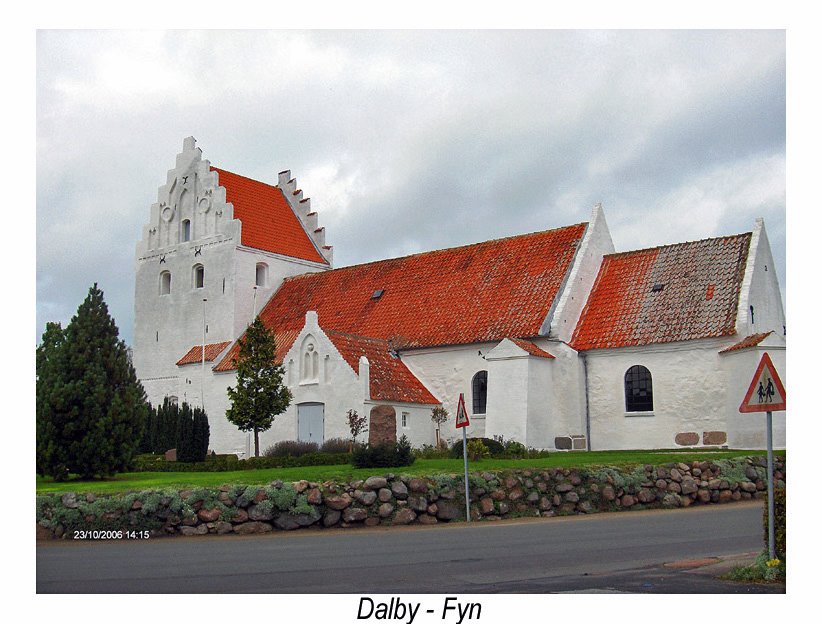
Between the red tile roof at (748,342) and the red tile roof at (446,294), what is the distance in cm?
600

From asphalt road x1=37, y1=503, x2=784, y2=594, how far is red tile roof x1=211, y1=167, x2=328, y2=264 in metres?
24.7

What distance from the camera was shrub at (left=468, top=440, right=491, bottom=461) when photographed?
909 inches

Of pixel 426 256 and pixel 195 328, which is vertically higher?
pixel 426 256

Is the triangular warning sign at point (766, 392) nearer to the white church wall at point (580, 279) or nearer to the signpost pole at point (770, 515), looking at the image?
the signpost pole at point (770, 515)

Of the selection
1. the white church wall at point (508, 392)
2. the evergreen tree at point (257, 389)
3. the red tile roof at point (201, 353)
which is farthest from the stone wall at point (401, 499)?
the red tile roof at point (201, 353)

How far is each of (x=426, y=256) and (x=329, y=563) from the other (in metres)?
25.2

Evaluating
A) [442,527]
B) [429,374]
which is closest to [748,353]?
[429,374]

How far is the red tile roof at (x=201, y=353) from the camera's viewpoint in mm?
36406

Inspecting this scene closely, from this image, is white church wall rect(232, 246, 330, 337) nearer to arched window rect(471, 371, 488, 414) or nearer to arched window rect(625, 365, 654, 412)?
arched window rect(471, 371, 488, 414)

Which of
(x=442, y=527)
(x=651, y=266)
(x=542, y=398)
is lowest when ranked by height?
(x=442, y=527)

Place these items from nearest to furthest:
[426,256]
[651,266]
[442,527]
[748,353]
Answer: [442,527] < [748,353] < [651,266] < [426,256]

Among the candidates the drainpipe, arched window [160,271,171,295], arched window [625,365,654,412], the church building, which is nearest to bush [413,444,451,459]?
the church building

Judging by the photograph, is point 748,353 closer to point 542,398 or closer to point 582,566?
point 542,398

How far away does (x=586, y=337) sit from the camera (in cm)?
2911
